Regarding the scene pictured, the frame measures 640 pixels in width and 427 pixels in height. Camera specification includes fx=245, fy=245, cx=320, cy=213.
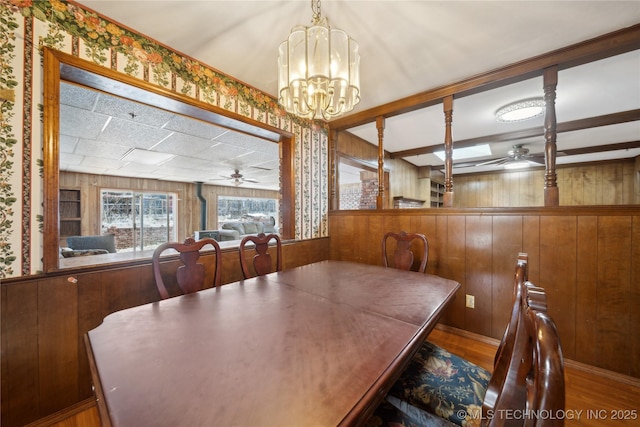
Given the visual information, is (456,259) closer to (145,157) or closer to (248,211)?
(145,157)

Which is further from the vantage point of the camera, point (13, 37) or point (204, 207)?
point (204, 207)

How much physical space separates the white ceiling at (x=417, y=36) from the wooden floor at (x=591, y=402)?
2340 millimetres

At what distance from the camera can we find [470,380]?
1.00 meters

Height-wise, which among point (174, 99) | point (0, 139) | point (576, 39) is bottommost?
point (0, 139)

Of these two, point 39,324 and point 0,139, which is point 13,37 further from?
point 39,324

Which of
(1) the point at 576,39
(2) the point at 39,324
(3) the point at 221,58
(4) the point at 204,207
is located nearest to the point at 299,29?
(3) the point at 221,58

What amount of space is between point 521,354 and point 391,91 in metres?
2.48

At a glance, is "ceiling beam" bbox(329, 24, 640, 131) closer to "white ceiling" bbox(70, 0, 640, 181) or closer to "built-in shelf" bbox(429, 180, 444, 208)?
"white ceiling" bbox(70, 0, 640, 181)

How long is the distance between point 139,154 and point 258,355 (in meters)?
4.81

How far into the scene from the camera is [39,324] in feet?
4.40

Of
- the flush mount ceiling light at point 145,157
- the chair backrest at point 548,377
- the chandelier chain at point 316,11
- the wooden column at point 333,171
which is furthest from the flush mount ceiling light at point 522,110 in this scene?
the flush mount ceiling light at point 145,157

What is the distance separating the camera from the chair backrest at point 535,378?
1.09 feet

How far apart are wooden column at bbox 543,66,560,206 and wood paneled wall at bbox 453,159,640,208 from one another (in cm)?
426

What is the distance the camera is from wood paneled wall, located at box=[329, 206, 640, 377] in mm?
1625
